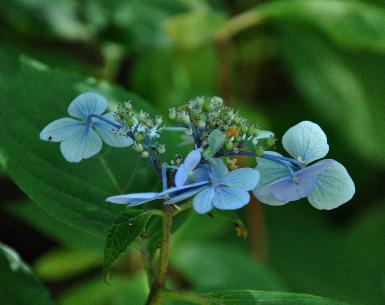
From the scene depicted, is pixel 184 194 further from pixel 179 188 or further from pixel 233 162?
pixel 233 162

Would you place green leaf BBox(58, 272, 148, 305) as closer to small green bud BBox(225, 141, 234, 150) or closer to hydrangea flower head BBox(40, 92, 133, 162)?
hydrangea flower head BBox(40, 92, 133, 162)

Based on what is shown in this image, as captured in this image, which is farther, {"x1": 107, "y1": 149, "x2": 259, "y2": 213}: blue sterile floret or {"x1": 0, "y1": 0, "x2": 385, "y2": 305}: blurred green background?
{"x1": 0, "y1": 0, "x2": 385, "y2": 305}: blurred green background

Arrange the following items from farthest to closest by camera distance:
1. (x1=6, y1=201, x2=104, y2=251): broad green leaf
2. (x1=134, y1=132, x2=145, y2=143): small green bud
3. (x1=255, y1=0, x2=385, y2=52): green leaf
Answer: (x1=255, y1=0, x2=385, y2=52): green leaf
(x1=6, y1=201, x2=104, y2=251): broad green leaf
(x1=134, y1=132, x2=145, y2=143): small green bud

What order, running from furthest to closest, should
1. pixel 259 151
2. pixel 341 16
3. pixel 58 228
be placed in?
pixel 341 16 → pixel 58 228 → pixel 259 151

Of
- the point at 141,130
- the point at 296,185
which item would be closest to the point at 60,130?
the point at 141,130

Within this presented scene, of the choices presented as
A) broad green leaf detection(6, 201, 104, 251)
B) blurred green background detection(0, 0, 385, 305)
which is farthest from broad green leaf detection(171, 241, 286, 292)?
broad green leaf detection(6, 201, 104, 251)

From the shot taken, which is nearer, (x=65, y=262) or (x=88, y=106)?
(x=88, y=106)

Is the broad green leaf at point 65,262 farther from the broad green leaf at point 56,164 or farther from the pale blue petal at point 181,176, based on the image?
the pale blue petal at point 181,176
